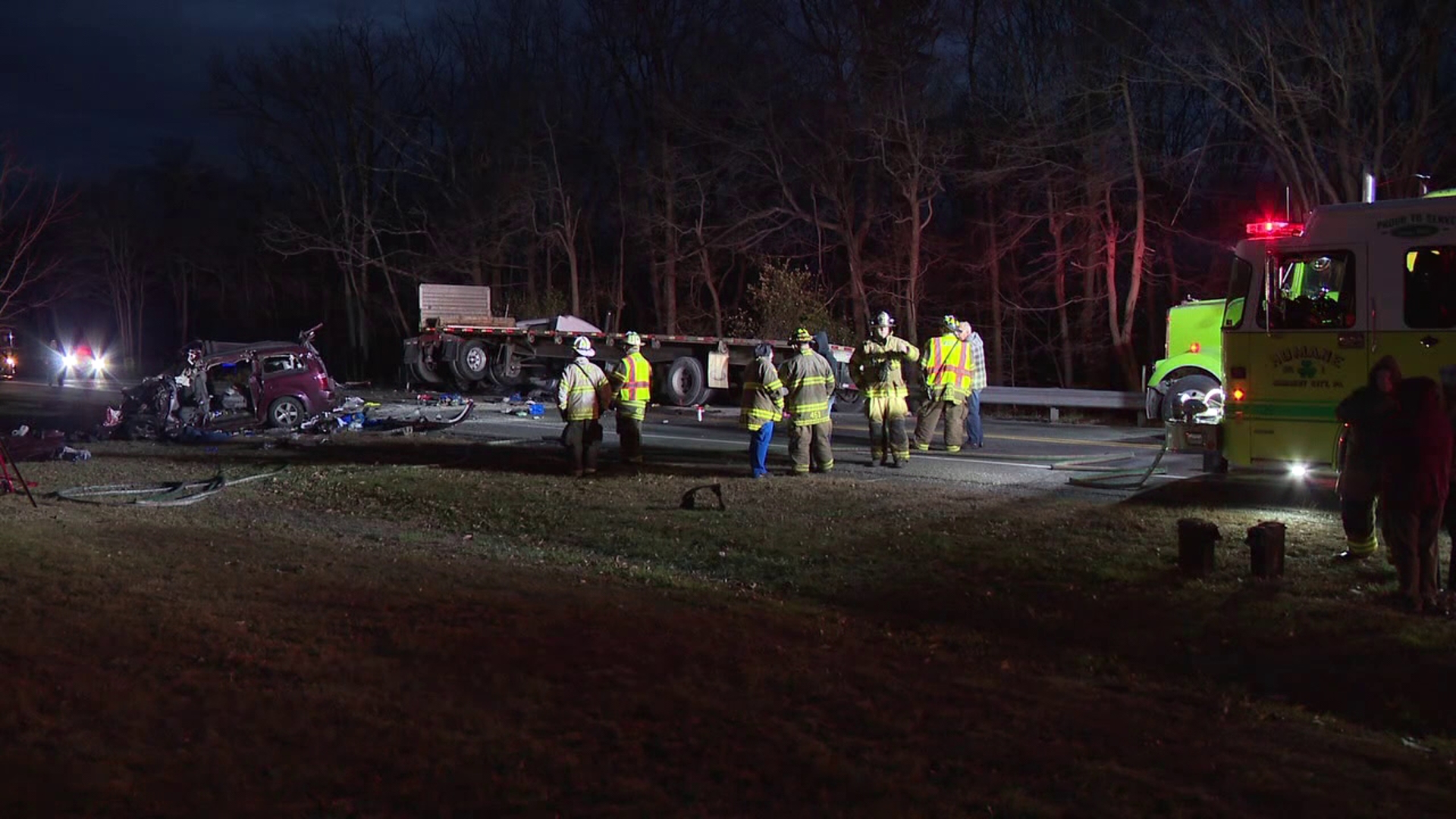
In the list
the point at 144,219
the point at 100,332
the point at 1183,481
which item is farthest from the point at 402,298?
the point at 1183,481

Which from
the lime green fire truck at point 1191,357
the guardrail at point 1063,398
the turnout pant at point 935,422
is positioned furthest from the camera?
the guardrail at point 1063,398

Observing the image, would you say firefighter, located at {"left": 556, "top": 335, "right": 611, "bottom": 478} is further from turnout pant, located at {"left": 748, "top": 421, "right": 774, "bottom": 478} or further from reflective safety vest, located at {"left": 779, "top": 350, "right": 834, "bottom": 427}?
reflective safety vest, located at {"left": 779, "top": 350, "right": 834, "bottom": 427}

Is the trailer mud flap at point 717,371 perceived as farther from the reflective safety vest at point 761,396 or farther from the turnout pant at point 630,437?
the reflective safety vest at point 761,396

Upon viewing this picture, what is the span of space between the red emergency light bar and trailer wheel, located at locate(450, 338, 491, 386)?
20.0m

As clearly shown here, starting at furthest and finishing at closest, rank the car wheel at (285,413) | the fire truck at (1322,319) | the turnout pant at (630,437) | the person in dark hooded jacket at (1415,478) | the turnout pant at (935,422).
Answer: the car wheel at (285,413), the turnout pant at (935,422), the turnout pant at (630,437), the fire truck at (1322,319), the person in dark hooded jacket at (1415,478)

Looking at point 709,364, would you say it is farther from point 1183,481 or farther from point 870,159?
point 1183,481

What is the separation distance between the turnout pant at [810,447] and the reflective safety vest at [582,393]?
2.28 metres

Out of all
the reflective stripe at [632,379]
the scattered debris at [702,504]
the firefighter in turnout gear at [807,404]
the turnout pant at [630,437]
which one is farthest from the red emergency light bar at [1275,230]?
the turnout pant at [630,437]

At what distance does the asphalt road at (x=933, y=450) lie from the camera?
13.7 m

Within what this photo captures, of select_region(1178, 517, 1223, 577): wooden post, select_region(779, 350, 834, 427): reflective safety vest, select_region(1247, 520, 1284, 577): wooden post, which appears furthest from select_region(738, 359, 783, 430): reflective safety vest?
select_region(1247, 520, 1284, 577): wooden post

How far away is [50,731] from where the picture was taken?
5367mm

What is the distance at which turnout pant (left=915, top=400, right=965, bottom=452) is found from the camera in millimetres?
15812

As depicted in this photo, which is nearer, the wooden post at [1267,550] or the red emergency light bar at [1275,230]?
the wooden post at [1267,550]

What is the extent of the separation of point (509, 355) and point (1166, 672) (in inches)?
892
